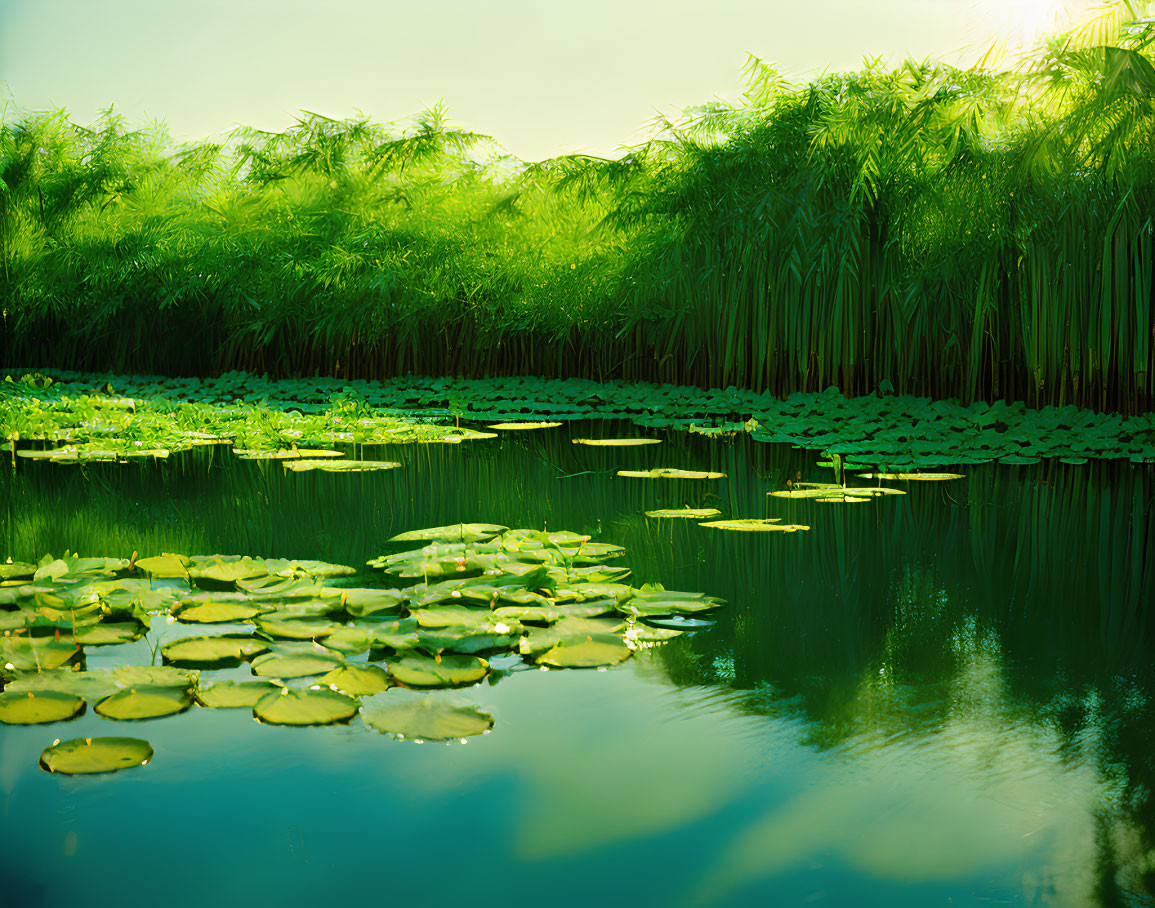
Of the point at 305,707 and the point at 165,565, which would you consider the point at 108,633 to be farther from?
the point at 305,707

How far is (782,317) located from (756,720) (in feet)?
22.2

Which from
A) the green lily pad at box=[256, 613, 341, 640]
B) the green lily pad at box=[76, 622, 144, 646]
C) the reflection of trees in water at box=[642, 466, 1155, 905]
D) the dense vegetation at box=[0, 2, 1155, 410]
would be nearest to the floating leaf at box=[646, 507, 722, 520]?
the reflection of trees in water at box=[642, 466, 1155, 905]

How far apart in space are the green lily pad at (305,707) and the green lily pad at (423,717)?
0.04m

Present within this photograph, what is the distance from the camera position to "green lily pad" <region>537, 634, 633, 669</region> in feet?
6.28

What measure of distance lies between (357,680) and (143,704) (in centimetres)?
37

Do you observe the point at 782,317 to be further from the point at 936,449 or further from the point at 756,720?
the point at 756,720

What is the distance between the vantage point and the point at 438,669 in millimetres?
1838

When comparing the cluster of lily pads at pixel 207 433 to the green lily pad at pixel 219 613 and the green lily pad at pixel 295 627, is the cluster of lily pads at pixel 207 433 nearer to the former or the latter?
the green lily pad at pixel 219 613

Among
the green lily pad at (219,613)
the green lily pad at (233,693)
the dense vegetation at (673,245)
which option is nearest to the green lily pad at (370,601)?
the green lily pad at (219,613)

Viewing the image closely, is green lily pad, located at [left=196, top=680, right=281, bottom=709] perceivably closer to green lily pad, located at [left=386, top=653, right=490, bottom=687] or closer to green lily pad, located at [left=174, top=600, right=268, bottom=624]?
green lily pad, located at [left=386, top=653, right=490, bottom=687]

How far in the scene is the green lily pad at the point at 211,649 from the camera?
1.91m

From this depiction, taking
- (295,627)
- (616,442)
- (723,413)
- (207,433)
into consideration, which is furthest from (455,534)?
(723,413)

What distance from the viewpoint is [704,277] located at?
27.8 ft

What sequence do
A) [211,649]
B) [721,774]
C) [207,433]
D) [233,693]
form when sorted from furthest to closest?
[207,433] < [211,649] < [233,693] < [721,774]
